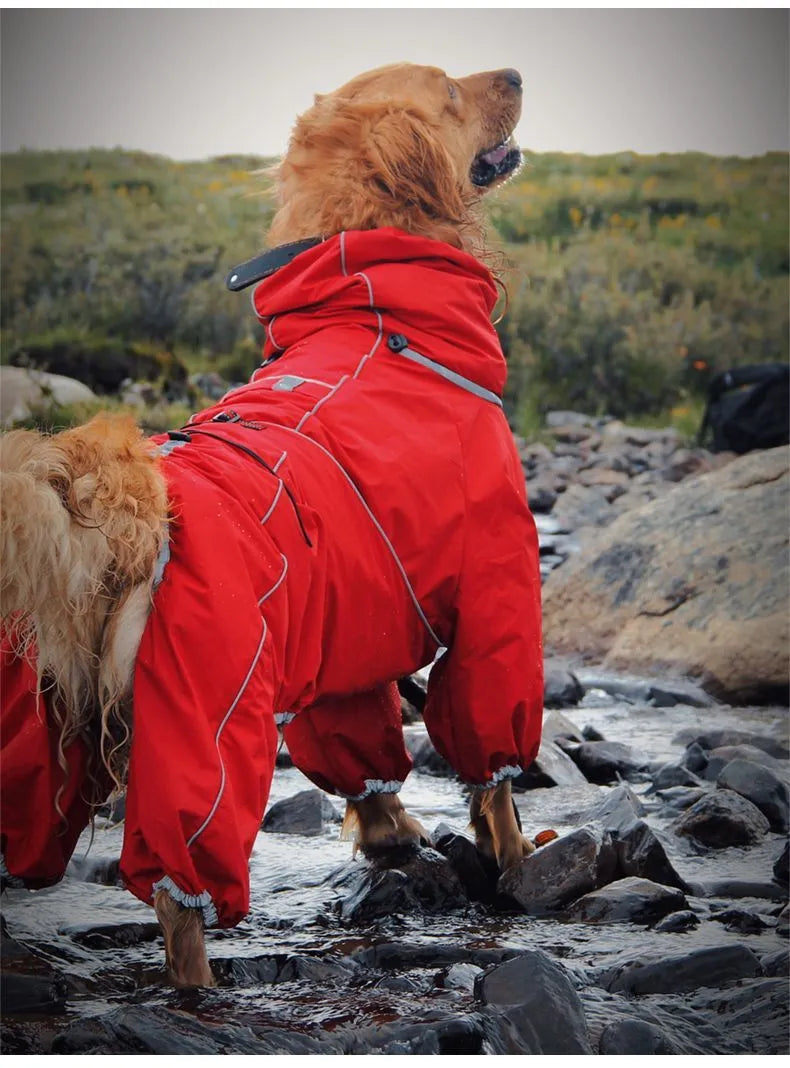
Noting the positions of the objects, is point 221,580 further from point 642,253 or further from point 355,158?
point 642,253

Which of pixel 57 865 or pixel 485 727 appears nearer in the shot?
pixel 57 865

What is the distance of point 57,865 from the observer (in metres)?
3.18

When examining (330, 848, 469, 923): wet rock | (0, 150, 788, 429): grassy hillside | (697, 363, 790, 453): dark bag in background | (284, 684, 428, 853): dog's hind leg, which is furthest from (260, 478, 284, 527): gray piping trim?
(0, 150, 788, 429): grassy hillside

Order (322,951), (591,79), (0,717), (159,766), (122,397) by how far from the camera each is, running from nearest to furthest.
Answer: (159,766), (0,717), (322,951), (591,79), (122,397)

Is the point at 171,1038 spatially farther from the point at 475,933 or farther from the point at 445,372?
the point at 445,372

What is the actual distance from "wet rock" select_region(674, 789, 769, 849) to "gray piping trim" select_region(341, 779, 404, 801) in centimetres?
110

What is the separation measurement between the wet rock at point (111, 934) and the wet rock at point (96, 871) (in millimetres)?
454

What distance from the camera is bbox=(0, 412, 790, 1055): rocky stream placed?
9.85ft

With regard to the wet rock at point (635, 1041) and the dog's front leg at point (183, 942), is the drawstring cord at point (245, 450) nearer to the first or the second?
the dog's front leg at point (183, 942)

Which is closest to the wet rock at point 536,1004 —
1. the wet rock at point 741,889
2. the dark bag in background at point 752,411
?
the wet rock at point 741,889

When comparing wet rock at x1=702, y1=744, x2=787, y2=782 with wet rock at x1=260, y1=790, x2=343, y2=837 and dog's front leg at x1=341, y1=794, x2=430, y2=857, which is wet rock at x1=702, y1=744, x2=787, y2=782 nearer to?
dog's front leg at x1=341, y1=794, x2=430, y2=857

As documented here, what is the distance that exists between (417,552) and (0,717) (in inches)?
51.3

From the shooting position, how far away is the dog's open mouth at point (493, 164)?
467 cm

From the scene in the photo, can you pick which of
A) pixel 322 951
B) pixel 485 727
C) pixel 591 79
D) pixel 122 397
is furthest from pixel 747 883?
pixel 122 397
